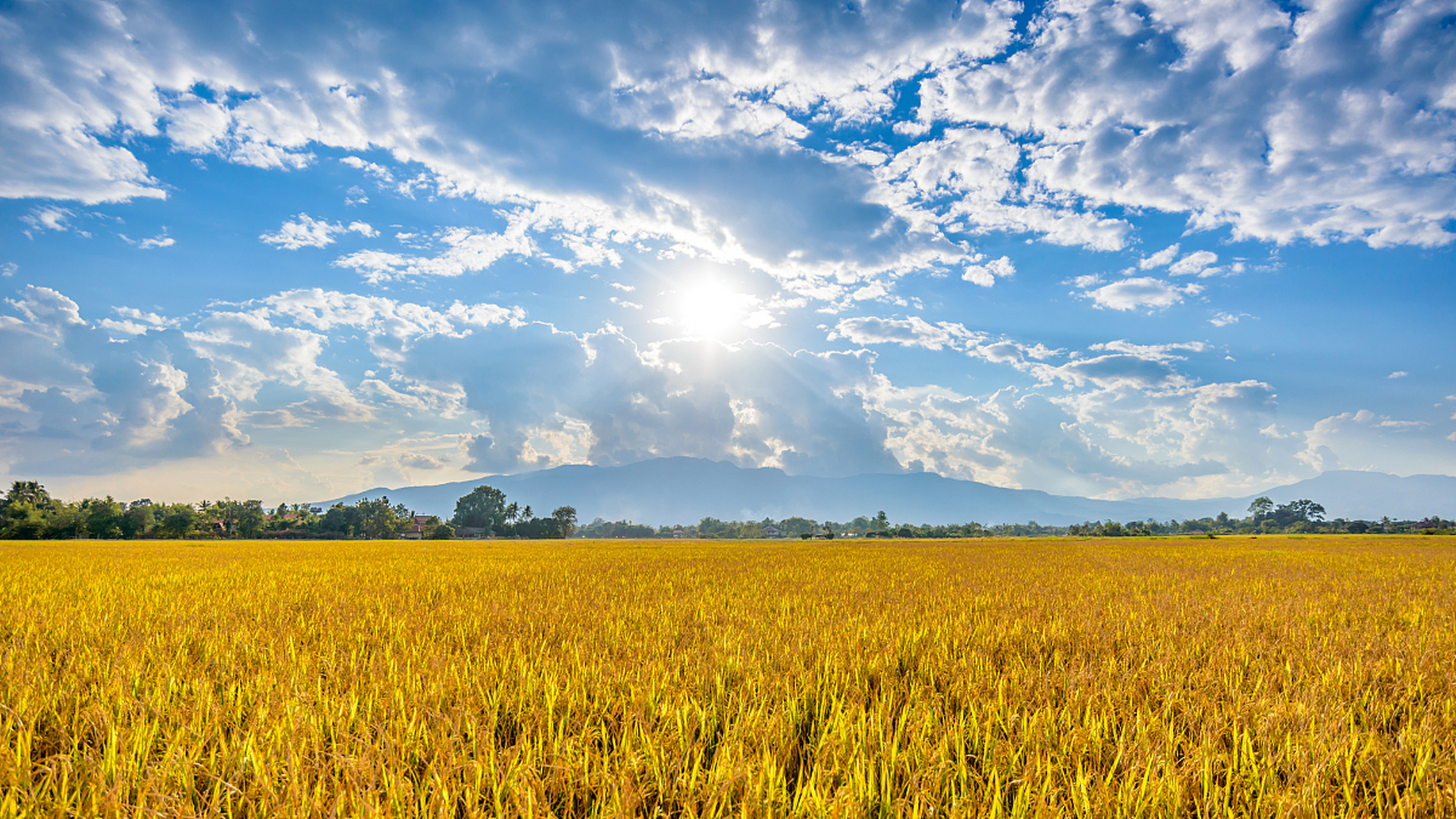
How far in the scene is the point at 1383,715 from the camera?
12.5 ft

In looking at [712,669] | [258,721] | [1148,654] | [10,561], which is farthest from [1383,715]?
[10,561]

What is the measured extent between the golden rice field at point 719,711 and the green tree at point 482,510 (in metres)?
149

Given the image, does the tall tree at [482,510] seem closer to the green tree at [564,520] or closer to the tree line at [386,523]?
the tree line at [386,523]

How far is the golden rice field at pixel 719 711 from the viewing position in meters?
2.55

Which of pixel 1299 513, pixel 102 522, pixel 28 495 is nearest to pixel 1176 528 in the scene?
pixel 1299 513

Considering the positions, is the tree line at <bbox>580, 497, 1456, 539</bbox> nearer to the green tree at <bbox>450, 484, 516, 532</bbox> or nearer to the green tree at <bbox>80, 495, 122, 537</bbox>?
the green tree at <bbox>450, 484, 516, 532</bbox>

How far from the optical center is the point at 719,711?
370cm

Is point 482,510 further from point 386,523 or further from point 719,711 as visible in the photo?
point 719,711

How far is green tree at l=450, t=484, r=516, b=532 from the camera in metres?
144

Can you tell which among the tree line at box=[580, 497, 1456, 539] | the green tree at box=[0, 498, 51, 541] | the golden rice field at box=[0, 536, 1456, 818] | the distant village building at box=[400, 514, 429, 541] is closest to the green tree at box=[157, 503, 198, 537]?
the green tree at box=[0, 498, 51, 541]

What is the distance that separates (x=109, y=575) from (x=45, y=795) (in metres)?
16.0

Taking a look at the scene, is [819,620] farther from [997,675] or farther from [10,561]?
[10,561]

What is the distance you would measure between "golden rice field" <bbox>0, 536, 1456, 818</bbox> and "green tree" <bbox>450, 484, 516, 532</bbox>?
14879 cm

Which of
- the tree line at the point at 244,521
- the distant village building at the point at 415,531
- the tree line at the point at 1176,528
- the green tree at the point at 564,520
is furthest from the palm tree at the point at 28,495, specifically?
the tree line at the point at 1176,528
